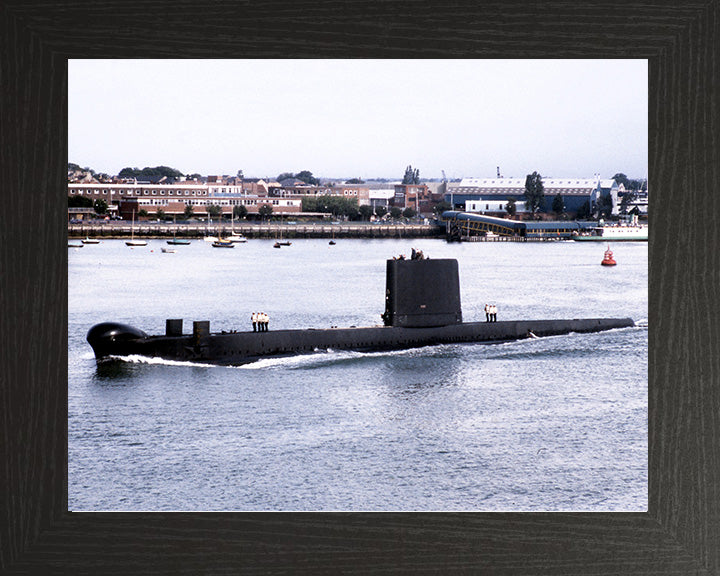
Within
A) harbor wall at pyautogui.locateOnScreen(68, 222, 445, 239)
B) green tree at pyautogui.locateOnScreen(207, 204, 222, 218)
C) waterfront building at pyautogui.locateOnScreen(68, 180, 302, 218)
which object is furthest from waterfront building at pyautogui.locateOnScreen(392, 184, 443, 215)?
green tree at pyautogui.locateOnScreen(207, 204, 222, 218)

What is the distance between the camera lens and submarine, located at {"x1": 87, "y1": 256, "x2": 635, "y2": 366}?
12.3 m

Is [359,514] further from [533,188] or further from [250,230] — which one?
[250,230]

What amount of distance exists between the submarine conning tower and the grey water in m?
0.86

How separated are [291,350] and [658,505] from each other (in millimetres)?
11371

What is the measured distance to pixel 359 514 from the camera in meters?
1.74

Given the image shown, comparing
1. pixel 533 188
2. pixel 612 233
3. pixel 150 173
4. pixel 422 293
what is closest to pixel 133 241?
pixel 150 173

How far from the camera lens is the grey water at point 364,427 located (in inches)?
366

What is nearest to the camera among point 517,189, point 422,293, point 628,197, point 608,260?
point 422,293

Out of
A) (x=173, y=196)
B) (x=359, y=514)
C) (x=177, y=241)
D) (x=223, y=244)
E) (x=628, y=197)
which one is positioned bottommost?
(x=359, y=514)

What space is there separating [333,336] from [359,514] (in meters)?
11.3

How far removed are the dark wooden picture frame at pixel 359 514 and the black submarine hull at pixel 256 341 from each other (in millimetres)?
10758

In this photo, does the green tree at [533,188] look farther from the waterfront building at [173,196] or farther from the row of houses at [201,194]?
the waterfront building at [173,196]

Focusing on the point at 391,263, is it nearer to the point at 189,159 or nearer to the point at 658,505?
the point at 658,505

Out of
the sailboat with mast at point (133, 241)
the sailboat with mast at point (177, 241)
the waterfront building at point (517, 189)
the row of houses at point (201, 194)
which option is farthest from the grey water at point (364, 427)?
the sailboat with mast at point (177, 241)
